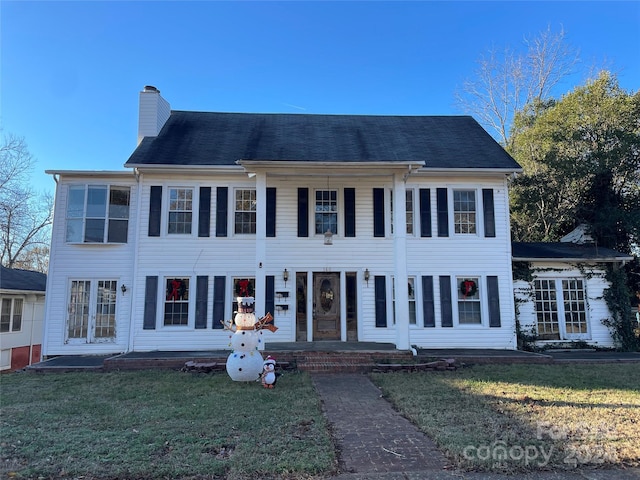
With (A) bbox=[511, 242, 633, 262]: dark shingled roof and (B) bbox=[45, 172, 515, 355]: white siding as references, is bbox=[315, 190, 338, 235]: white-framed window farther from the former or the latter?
(A) bbox=[511, 242, 633, 262]: dark shingled roof

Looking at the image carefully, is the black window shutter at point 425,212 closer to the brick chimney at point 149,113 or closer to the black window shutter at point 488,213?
the black window shutter at point 488,213

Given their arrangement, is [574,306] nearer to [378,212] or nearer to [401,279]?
[401,279]

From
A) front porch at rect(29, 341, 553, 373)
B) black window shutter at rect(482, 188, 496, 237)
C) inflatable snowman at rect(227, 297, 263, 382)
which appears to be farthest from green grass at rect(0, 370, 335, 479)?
black window shutter at rect(482, 188, 496, 237)

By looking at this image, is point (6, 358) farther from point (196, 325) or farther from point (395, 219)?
point (395, 219)

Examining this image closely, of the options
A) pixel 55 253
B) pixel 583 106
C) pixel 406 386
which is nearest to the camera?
pixel 406 386

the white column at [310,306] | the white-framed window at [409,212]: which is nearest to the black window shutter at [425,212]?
the white-framed window at [409,212]

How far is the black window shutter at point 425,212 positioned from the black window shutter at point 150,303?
753cm

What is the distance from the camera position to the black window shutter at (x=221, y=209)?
1165cm

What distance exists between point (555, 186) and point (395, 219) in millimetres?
7738

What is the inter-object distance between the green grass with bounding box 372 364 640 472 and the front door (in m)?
3.28

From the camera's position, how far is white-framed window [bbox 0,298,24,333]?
14508 millimetres

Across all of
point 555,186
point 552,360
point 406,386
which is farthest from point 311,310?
point 555,186

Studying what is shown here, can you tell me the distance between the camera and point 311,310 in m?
11.5

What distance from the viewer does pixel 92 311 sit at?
11.2 m
